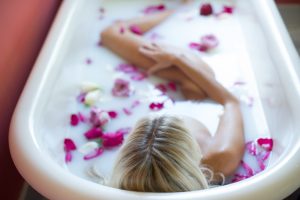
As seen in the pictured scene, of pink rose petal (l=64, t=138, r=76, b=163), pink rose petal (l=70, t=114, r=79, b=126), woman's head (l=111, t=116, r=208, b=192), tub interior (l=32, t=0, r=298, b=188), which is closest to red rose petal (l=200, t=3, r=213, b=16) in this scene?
tub interior (l=32, t=0, r=298, b=188)

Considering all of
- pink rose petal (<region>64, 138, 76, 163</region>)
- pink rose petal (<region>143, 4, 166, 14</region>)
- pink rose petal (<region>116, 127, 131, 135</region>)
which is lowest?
pink rose petal (<region>116, 127, 131, 135</region>)

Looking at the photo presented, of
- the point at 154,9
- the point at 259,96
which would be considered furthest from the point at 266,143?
the point at 154,9

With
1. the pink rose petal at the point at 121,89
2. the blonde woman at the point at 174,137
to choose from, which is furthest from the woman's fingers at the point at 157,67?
the pink rose petal at the point at 121,89

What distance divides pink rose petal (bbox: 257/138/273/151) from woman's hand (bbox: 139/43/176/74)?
0.49m

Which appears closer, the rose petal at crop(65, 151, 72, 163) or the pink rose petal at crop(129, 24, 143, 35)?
the rose petal at crop(65, 151, 72, 163)

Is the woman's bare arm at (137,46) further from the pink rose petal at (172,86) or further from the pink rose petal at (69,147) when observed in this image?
the pink rose petal at (69,147)

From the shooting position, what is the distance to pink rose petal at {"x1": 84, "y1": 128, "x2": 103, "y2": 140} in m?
1.66

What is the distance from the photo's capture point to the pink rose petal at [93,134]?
1665 mm

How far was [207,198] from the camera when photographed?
1.04 meters

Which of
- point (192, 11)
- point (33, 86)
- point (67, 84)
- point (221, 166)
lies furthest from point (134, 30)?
point (221, 166)

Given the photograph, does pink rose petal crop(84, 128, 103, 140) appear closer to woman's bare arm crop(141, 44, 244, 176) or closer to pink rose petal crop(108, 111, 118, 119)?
pink rose petal crop(108, 111, 118, 119)

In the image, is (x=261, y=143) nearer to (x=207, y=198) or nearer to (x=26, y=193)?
(x=207, y=198)

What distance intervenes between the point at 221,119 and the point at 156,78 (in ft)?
1.43

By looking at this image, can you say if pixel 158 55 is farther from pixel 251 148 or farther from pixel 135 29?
pixel 251 148
